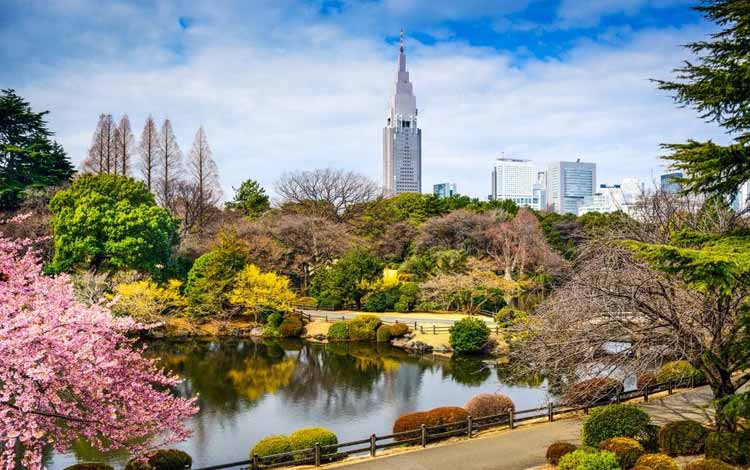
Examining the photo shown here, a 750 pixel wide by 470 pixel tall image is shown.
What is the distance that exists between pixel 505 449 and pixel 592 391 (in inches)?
177

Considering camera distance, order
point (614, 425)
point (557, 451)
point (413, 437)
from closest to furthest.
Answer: point (557, 451) → point (614, 425) → point (413, 437)

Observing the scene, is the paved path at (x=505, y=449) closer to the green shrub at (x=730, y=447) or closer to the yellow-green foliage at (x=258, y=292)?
the green shrub at (x=730, y=447)

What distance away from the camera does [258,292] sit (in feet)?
128

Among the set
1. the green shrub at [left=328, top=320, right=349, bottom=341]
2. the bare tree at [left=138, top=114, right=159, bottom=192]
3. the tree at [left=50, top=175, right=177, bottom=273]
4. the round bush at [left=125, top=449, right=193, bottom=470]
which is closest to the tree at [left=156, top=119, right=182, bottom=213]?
the bare tree at [left=138, top=114, right=159, bottom=192]

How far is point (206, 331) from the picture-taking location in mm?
39281

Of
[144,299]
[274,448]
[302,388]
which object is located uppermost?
[144,299]

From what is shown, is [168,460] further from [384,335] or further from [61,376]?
[384,335]

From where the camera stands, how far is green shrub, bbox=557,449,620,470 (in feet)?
38.0

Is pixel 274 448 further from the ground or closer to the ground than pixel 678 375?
closer to the ground

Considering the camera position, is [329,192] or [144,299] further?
[329,192]

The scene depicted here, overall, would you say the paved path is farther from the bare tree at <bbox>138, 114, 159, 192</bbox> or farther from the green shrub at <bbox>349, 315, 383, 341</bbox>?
the bare tree at <bbox>138, 114, 159, 192</bbox>

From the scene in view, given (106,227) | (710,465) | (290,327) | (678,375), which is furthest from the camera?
(290,327)

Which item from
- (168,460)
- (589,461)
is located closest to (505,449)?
(589,461)

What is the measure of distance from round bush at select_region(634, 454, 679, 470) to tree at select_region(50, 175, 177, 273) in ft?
109
